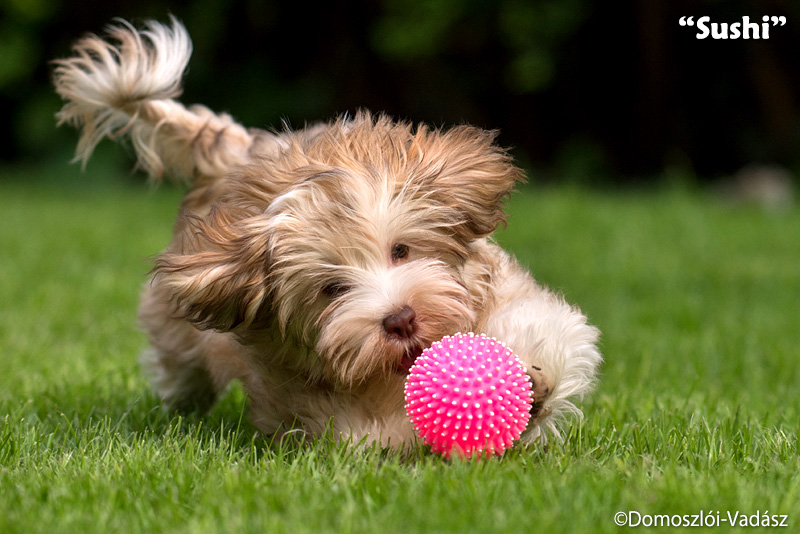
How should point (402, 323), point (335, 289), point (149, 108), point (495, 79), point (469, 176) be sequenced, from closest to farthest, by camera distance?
point (402, 323)
point (335, 289)
point (469, 176)
point (149, 108)
point (495, 79)

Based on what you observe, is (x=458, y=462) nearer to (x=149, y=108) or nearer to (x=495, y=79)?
(x=149, y=108)

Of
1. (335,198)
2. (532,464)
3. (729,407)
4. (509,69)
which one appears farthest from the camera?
(509,69)

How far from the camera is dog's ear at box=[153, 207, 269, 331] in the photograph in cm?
314

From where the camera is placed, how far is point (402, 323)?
2.93 meters

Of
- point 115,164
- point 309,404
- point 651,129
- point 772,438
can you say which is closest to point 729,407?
point 772,438

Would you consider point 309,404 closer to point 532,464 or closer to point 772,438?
point 532,464

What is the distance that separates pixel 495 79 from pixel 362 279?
419 inches

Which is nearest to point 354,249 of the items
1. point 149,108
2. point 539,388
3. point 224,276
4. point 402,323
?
point 402,323

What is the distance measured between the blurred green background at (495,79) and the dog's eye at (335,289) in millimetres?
9511

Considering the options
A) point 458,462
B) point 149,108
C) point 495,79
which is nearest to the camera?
point 458,462

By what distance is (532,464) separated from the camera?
2.85m

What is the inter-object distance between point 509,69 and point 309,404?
1023 cm

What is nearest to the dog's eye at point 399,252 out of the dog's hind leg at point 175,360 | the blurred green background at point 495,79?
the dog's hind leg at point 175,360

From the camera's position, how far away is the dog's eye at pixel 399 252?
10.2ft
